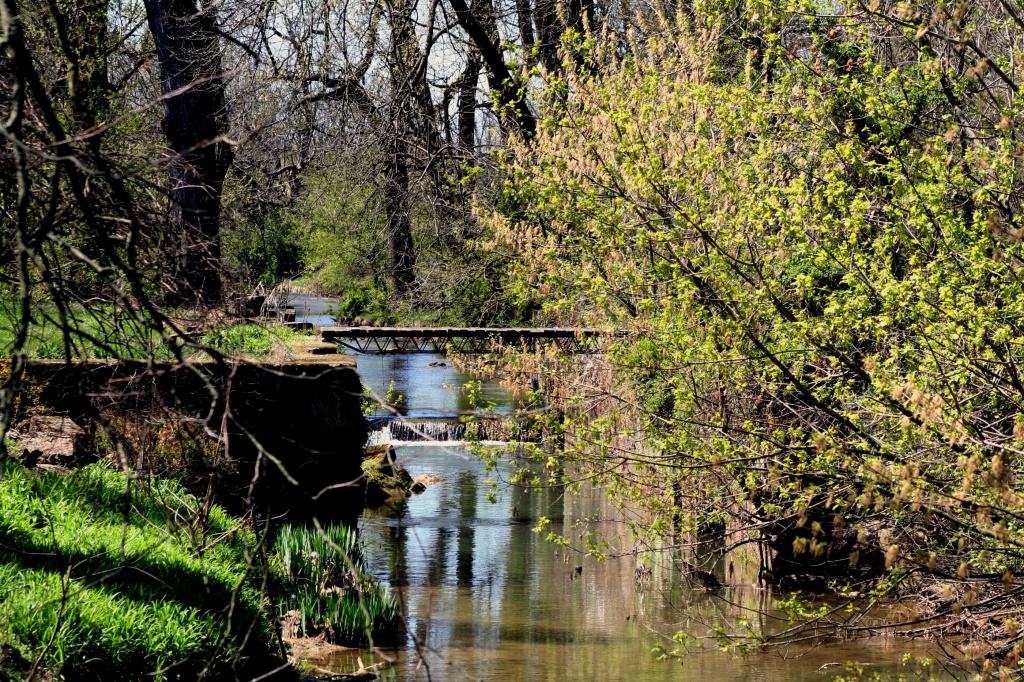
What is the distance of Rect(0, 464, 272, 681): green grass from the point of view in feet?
20.2

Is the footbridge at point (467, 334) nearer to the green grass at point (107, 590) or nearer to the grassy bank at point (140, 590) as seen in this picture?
the grassy bank at point (140, 590)

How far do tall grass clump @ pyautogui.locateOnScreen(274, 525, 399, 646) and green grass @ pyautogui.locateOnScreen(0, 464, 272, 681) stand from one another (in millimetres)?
597

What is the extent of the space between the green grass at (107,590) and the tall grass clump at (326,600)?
1.96 feet

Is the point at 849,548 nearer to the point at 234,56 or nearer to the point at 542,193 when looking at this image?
the point at 542,193

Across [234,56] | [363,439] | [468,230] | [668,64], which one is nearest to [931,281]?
[668,64]

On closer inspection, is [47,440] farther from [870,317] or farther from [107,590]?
[870,317]

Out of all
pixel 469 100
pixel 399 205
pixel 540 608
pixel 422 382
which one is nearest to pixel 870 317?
pixel 540 608

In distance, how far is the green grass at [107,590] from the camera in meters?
6.14

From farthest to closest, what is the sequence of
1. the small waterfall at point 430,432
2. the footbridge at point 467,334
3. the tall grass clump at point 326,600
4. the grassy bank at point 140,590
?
the small waterfall at point 430,432, the footbridge at point 467,334, the tall grass clump at point 326,600, the grassy bank at point 140,590

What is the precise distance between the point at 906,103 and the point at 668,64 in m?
4.44

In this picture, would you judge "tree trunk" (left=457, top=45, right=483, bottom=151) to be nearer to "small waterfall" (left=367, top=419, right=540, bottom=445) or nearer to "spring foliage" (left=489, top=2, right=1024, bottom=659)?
"small waterfall" (left=367, top=419, right=540, bottom=445)

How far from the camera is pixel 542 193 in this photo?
308 inches

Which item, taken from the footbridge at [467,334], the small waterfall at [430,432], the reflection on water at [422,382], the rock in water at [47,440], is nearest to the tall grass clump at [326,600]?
the rock in water at [47,440]

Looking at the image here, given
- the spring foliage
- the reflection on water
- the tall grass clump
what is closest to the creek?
the tall grass clump
